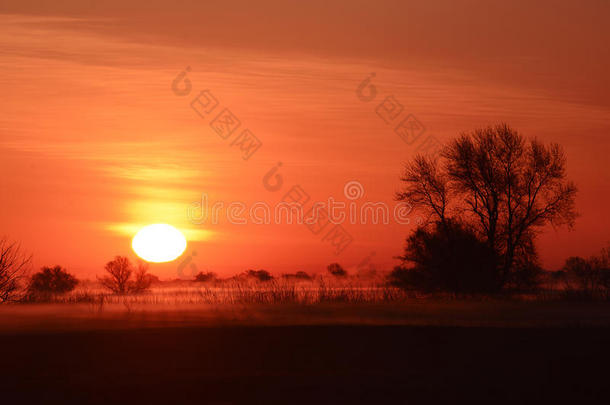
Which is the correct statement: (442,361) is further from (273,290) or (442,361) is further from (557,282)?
(557,282)

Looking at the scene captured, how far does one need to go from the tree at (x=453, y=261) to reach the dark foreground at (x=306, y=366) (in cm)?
1456

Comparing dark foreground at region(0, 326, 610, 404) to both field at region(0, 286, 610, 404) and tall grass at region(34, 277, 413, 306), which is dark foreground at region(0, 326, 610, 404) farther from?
tall grass at region(34, 277, 413, 306)

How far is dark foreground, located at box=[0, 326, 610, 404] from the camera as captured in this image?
439 inches

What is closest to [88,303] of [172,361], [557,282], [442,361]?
[172,361]

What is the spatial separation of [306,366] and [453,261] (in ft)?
72.0

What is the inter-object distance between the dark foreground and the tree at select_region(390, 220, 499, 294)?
14.6 m

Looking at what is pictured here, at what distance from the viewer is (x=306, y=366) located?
13.7 metres

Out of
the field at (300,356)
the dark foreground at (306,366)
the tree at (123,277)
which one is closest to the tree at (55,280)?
the tree at (123,277)

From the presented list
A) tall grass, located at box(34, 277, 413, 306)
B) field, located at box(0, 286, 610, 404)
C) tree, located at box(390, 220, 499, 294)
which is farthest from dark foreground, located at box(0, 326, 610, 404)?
tree, located at box(390, 220, 499, 294)

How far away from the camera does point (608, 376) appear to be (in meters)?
13.0

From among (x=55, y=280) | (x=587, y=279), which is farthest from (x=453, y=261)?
(x=55, y=280)

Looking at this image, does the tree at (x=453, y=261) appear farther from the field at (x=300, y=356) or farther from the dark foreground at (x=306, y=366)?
the dark foreground at (x=306, y=366)

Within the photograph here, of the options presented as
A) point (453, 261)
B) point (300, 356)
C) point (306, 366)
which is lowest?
point (306, 366)

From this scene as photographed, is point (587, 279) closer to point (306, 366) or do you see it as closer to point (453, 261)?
point (453, 261)
